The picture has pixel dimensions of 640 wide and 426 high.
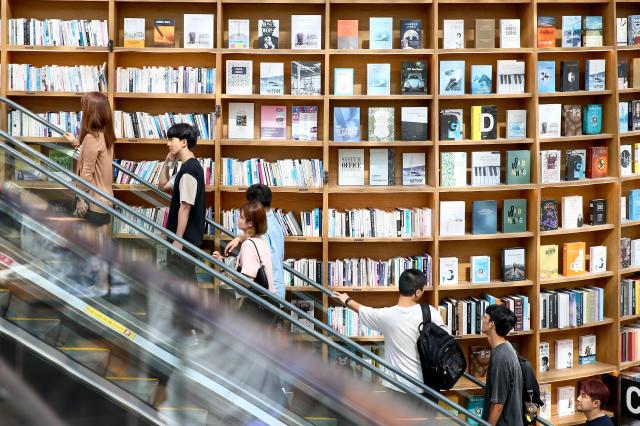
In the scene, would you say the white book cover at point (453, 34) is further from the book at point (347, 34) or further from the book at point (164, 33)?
the book at point (164, 33)

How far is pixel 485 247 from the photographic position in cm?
802

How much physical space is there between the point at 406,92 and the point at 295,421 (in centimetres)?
405

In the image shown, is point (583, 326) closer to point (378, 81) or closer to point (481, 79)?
point (481, 79)

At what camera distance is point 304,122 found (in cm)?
756

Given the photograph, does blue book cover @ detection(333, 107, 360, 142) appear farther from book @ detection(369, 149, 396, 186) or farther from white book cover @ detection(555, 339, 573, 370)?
white book cover @ detection(555, 339, 573, 370)

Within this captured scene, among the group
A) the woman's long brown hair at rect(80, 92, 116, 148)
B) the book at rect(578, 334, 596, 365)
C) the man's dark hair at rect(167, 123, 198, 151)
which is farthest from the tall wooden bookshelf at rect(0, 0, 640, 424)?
the woman's long brown hair at rect(80, 92, 116, 148)

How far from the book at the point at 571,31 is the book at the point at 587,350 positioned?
2.57 meters

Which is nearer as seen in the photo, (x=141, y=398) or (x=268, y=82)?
(x=141, y=398)

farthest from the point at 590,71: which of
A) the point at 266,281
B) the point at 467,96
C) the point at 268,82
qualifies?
the point at 266,281

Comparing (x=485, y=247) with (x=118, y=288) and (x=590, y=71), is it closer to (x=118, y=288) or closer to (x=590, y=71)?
(x=590, y=71)

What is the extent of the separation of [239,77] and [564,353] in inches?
145

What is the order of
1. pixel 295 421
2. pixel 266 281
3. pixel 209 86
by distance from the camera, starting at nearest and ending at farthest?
pixel 295 421
pixel 266 281
pixel 209 86

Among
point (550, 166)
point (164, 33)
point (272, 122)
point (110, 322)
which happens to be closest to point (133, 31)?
point (164, 33)

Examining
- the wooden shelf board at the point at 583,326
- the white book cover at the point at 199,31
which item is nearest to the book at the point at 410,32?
the white book cover at the point at 199,31
